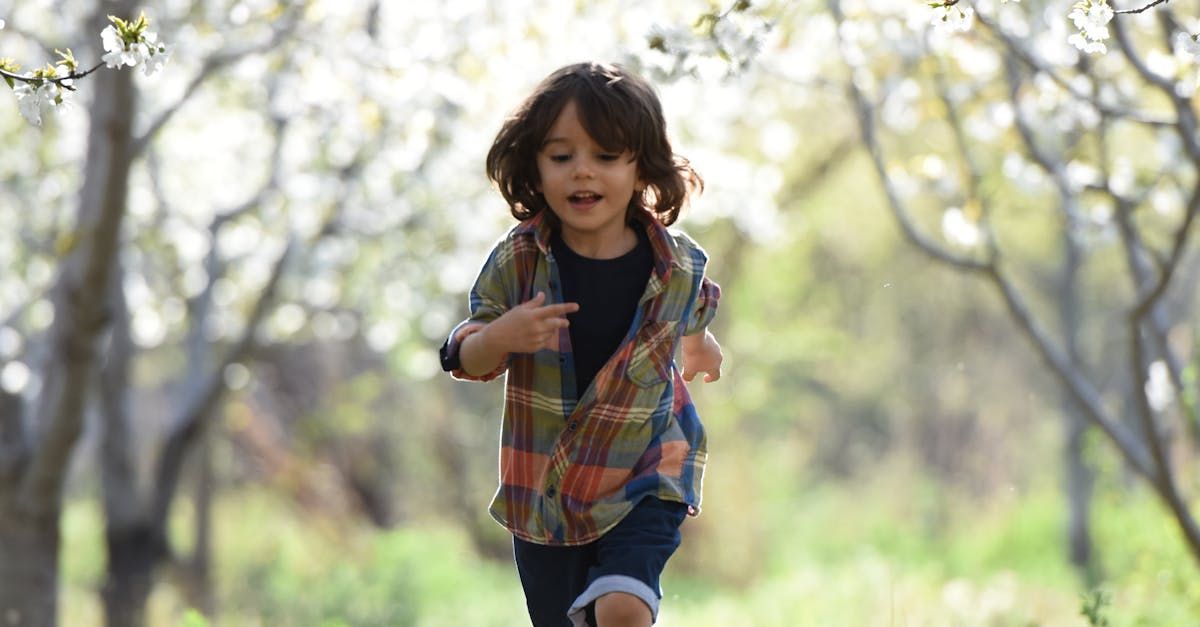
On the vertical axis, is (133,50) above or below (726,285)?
above

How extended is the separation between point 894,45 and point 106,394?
585cm

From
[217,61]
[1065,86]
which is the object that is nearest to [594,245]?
[1065,86]

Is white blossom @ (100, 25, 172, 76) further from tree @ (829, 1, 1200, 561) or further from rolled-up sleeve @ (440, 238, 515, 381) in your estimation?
tree @ (829, 1, 1200, 561)

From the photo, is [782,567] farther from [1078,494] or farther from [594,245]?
[594,245]

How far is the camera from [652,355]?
346 centimetres

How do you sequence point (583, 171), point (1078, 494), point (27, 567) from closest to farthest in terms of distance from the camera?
point (583, 171), point (27, 567), point (1078, 494)

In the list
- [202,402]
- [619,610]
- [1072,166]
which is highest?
[619,610]

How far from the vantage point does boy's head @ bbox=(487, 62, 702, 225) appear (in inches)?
136

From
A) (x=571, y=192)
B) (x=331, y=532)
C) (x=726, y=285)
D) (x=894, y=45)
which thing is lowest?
(x=331, y=532)

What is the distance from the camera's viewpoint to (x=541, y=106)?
3496mm

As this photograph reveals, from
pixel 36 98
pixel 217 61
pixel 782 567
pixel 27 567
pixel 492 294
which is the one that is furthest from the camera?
pixel 782 567

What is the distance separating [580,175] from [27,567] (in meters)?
5.36

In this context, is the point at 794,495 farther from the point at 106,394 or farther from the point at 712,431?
the point at 106,394

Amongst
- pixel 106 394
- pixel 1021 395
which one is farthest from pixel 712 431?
pixel 1021 395
